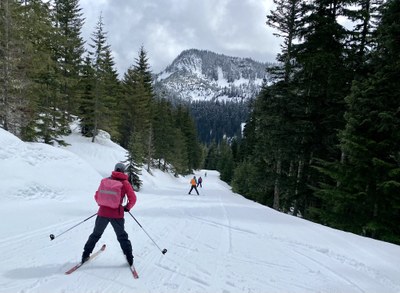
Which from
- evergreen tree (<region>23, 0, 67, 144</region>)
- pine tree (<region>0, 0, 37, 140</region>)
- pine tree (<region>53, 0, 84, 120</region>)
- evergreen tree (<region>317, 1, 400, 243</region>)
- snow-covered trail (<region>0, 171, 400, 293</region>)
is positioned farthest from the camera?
pine tree (<region>53, 0, 84, 120</region>)

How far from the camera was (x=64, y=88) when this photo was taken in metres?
30.6

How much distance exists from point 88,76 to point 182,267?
3178 centimetres

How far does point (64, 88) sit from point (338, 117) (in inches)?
1050

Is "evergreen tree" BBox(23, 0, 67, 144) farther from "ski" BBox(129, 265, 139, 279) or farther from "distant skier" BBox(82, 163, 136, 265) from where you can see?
"ski" BBox(129, 265, 139, 279)

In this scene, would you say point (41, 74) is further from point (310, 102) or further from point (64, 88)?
point (310, 102)

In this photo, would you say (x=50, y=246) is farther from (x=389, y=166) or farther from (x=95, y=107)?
(x=95, y=107)

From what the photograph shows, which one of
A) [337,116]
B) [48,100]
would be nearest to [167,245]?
[337,116]

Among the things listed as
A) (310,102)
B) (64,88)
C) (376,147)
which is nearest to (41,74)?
(64,88)

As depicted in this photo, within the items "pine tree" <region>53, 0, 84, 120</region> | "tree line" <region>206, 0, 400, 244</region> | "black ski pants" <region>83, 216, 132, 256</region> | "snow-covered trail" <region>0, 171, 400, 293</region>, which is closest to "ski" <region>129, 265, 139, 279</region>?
"snow-covered trail" <region>0, 171, 400, 293</region>

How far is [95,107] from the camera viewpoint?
31078 mm

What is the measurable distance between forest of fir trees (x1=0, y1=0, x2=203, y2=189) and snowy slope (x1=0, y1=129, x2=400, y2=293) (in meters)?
7.77

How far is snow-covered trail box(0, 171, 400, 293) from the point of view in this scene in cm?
495

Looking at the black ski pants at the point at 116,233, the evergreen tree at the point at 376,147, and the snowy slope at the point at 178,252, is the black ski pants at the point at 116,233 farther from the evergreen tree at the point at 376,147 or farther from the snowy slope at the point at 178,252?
the evergreen tree at the point at 376,147

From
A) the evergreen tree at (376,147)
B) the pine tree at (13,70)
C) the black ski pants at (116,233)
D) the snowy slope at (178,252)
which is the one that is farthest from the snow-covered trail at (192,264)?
the pine tree at (13,70)
